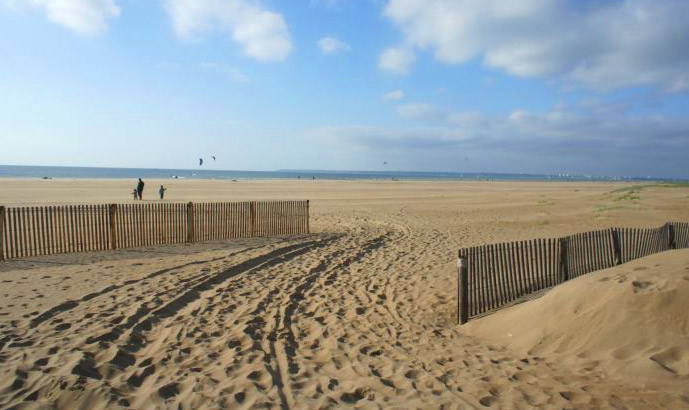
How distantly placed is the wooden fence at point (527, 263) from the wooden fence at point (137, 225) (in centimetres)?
898

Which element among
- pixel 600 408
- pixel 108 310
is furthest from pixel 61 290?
pixel 600 408

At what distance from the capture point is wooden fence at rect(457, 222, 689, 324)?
7168 millimetres

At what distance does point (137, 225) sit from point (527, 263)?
1021 cm

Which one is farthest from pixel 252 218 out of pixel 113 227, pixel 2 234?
pixel 2 234

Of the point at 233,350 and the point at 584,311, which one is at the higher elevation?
the point at 584,311

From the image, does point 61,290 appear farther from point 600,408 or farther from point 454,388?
point 600,408

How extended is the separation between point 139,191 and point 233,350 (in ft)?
94.0

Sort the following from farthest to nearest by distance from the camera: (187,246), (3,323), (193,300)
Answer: (187,246) → (193,300) → (3,323)

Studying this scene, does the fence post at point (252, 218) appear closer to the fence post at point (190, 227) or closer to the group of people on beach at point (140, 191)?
the fence post at point (190, 227)

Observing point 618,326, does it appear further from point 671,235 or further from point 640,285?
point 671,235

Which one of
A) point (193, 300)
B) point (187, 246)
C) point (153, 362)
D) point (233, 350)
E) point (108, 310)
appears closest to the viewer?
point (153, 362)

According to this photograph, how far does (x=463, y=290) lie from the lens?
6.91m

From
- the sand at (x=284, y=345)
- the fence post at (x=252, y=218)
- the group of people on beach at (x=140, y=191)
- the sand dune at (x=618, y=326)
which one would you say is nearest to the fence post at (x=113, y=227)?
the sand at (x=284, y=345)

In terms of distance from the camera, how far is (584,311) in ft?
18.7
